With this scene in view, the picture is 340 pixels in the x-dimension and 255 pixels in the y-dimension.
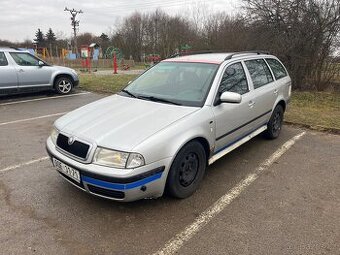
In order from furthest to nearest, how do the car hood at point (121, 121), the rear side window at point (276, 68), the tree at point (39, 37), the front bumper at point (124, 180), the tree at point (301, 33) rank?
the tree at point (39, 37), the tree at point (301, 33), the rear side window at point (276, 68), the car hood at point (121, 121), the front bumper at point (124, 180)

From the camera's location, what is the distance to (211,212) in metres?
3.35

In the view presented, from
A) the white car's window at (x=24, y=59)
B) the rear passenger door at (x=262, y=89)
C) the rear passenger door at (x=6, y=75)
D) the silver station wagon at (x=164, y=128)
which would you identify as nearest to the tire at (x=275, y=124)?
the rear passenger door at (x=262, y=89)

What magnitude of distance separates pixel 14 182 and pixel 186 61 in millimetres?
2802

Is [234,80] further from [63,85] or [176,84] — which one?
[63,85]

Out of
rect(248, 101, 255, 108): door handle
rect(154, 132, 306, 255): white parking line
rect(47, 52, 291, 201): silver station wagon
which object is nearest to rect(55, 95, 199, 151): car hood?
rect(47, 52, 291, 201): silver station wagon

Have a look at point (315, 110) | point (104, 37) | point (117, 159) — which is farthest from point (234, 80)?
point (104, 37)

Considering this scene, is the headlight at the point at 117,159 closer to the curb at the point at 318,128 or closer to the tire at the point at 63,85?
the curb at the point at 318,128

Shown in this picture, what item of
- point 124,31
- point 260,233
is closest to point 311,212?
point 260,233

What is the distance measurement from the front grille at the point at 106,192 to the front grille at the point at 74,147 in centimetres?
31

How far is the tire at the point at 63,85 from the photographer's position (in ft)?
34.4

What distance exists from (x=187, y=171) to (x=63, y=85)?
8.27 m

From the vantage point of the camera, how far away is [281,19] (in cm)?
1125

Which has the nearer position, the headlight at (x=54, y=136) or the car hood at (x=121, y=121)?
the car hood at (x=121, y=121)

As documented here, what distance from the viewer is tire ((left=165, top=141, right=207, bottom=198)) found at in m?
3.32
